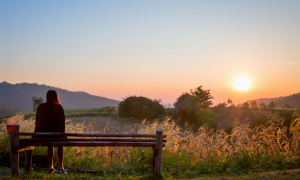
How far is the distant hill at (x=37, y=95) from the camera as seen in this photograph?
2522 inches

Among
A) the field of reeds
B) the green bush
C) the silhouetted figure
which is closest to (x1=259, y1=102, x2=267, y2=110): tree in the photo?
the green bush

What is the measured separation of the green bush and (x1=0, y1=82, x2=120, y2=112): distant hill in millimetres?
40473

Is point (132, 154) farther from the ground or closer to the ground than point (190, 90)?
closer to the ground

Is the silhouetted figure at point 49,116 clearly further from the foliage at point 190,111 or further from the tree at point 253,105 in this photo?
the tree at point 253,105

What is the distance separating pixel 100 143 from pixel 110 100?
7624 centimetres

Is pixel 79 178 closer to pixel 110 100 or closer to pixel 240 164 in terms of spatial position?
pixel 240 164

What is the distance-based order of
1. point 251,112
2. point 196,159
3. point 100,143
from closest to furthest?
1. point 100,143
2. point 196,159
3. point 251,112

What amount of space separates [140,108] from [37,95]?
5704cm

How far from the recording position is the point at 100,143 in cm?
423

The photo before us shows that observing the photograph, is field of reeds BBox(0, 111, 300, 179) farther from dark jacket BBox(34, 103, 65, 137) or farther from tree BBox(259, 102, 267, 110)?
tree BBox(259, 102, 267, 110)

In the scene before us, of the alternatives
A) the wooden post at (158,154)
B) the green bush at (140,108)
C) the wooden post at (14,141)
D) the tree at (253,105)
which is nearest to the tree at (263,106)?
the tree at (253,105)

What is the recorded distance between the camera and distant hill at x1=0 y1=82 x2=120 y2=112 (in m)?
64.1

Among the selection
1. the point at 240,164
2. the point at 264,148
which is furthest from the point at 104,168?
the point at 264,148

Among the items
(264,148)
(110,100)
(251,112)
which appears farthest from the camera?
(110,100)
